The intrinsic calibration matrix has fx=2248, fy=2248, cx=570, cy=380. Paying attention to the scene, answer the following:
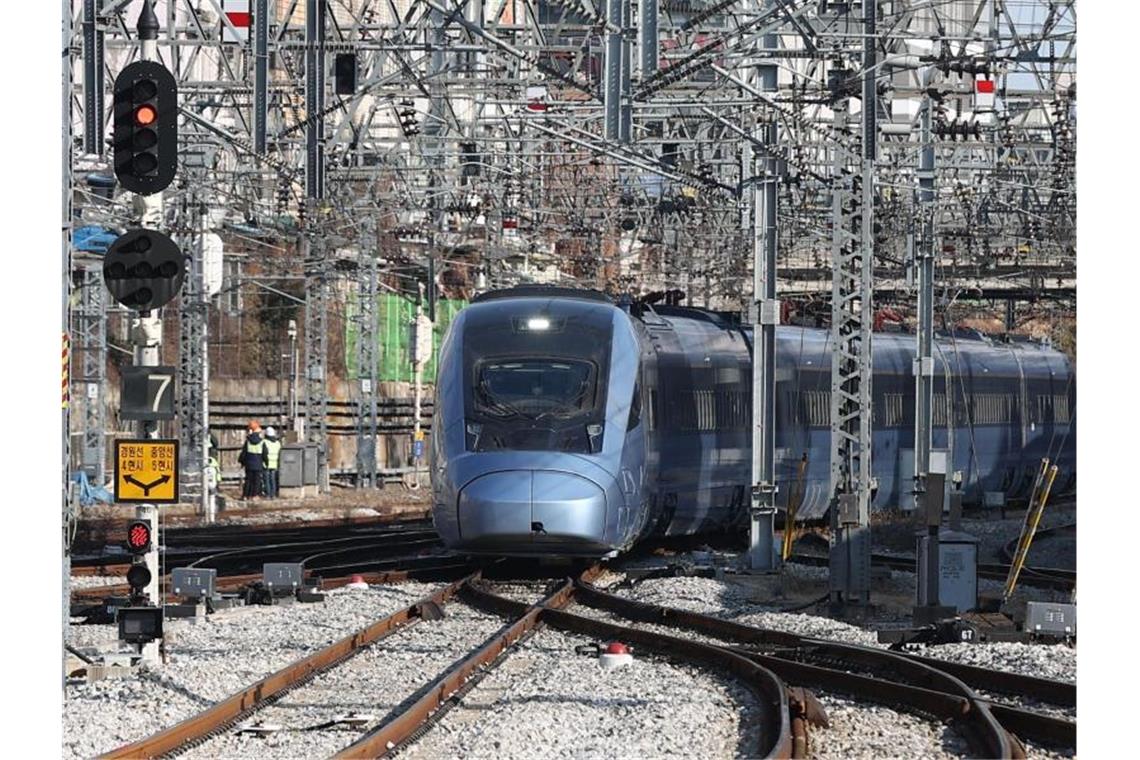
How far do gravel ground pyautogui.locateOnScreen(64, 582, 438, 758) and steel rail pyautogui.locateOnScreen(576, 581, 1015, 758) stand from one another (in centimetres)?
285

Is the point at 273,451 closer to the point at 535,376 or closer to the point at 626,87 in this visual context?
the point at 535,376

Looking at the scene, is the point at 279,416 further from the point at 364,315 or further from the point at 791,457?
the point at 791,457

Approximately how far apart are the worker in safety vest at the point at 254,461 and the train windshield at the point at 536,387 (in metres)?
19.6

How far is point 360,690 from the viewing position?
15.4 m

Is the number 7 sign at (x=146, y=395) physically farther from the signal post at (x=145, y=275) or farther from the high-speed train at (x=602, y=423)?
the high-speed train at (x=602, y=423)

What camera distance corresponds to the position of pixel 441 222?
151 feet

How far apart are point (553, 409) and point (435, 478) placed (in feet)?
5.00

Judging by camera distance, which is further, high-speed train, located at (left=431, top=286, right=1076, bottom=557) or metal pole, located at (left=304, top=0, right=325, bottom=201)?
metal pole, located at (left=304, top=0, right=325, bottom=201)

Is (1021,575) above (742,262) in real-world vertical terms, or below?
below

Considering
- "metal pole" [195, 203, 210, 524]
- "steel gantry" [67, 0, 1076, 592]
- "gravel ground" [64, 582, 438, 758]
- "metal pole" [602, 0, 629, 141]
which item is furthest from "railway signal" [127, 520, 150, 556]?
"metal pole" [195, 203, 210, 524]

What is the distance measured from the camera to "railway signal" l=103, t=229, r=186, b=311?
15.3 meters

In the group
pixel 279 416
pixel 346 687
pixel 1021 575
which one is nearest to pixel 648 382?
pixel 1021 575

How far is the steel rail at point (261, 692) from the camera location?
11898 millimetres

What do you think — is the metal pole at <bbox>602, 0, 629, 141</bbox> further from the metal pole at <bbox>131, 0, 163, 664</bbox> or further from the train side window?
the metal pole at <bbox>131, 0, 163, 664</bbox>
